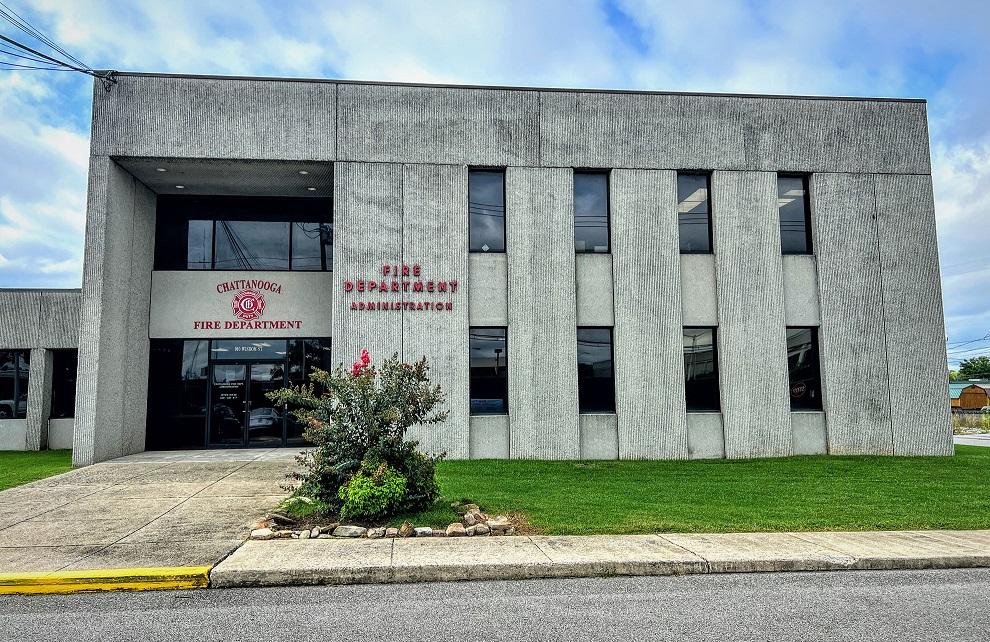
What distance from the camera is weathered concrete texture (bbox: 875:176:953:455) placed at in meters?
15.9

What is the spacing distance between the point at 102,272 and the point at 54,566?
10159 millimetres

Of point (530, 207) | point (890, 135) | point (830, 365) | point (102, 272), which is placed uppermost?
point (890, 135)

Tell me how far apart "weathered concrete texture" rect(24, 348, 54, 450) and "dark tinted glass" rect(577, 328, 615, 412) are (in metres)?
15.4

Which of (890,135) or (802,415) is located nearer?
(802,415)

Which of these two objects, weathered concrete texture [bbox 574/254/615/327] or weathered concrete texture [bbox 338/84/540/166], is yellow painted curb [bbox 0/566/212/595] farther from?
weathered concrete texture [bbox 338/84/540/166]

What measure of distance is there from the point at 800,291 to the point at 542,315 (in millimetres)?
6710

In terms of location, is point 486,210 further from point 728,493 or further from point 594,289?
point 728,493

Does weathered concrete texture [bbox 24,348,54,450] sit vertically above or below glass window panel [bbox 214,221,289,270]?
below

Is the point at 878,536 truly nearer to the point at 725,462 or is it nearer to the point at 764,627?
the point at 764,627

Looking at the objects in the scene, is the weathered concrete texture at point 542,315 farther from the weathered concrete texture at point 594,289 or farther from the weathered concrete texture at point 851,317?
the weathered concrete texture at point 851,317

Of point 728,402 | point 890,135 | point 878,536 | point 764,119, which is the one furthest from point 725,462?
point 890,135

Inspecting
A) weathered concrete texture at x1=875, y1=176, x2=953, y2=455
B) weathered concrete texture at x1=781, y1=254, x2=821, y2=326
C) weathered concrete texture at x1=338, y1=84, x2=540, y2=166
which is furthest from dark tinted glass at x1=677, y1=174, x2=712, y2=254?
weathered concrete texture at x1=875, y1=176, x2=953, y2=455

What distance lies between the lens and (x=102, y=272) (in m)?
14.8

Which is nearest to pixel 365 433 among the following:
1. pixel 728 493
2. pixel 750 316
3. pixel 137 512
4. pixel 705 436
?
pixel 137 512
